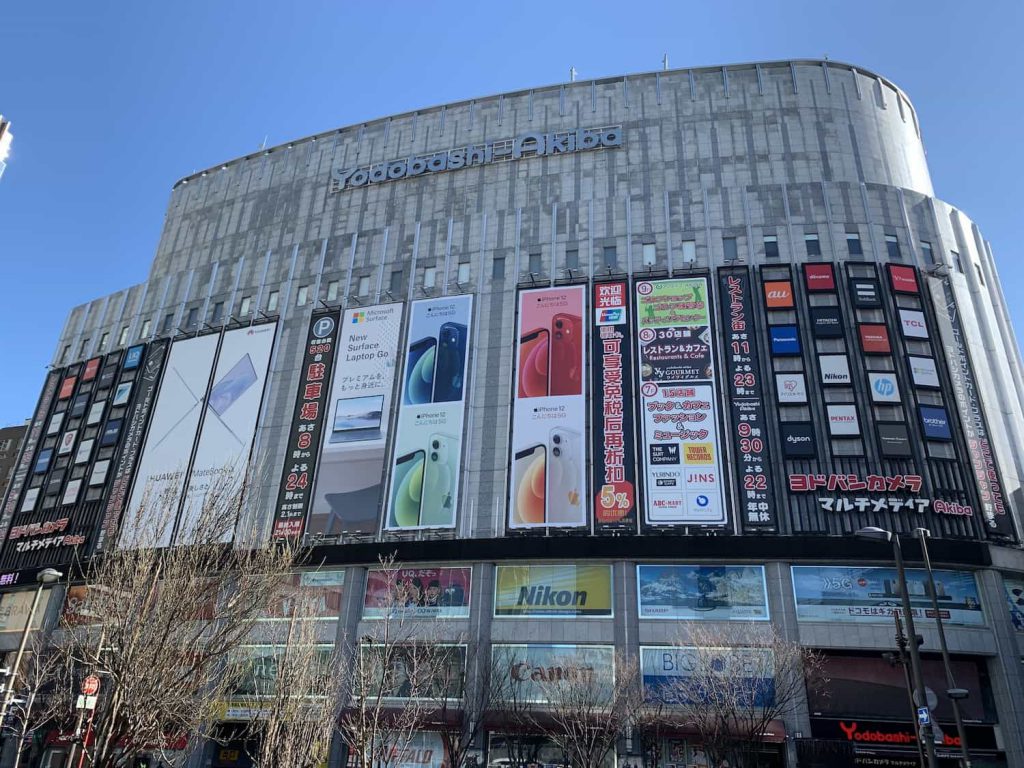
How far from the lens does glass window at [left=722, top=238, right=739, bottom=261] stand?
49.0 metres

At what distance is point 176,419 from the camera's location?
54531 millimetres

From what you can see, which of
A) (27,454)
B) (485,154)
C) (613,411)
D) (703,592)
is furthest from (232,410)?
(703,592)

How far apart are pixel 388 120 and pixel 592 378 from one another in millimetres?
34312

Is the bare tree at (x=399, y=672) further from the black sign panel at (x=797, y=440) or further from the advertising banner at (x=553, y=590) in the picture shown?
the black sign panel at (x=797, y=440)

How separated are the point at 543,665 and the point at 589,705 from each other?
259 inches

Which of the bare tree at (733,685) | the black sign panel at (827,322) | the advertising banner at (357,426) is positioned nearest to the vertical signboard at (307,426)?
the advertising banner at (357,426)

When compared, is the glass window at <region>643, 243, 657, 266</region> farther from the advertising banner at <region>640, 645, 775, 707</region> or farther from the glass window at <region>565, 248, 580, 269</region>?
the advertising banner at <region>640, 645, 775, 707</region>

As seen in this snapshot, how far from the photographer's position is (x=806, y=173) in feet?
170

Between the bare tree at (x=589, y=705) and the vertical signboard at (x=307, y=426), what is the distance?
19.8 metres

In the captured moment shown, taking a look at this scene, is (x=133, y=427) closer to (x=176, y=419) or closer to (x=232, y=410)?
(x=176, y=419)

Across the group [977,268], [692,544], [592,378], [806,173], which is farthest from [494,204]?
[977,268]

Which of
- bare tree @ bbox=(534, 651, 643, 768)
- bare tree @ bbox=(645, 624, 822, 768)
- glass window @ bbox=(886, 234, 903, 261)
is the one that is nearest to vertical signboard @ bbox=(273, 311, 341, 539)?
bare tree @ bbox=(534, 651, 643, 768)

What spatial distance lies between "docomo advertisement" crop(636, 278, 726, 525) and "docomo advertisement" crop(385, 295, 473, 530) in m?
12.3

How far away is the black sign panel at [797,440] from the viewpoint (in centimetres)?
4147
